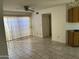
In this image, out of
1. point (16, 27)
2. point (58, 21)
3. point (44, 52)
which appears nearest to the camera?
point (44, 52)

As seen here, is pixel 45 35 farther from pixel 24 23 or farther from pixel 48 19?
pixel 24 23

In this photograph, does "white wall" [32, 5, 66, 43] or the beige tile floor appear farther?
"white wall" [32, 5, 66, 43]

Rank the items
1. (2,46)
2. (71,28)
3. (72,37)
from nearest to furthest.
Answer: (2,46) → (72,37) → (71,28)

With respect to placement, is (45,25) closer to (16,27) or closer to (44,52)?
(16,27)

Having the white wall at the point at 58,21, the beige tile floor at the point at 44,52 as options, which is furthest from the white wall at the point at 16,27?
the beige tile floor at the point at 44,52

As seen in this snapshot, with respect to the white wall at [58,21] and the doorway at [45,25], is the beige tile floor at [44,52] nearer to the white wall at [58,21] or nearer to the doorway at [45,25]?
the white wall at [58,21]

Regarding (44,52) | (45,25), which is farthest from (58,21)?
(44,52)

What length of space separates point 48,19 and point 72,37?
149 inches

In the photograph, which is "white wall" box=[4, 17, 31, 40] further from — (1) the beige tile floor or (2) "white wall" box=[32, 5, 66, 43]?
(1) the beige tile floor

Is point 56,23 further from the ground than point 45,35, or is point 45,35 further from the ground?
point 56,23

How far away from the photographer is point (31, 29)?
33.5 feet

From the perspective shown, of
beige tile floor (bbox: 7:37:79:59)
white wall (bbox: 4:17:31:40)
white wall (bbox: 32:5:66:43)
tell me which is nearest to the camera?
beige tile floor (bbox: 7:37:79:59)

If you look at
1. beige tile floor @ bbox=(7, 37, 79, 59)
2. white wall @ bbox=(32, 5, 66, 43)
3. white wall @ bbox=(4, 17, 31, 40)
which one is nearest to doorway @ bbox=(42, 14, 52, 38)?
white wall @ bbox=(32, 5, 66, 43)

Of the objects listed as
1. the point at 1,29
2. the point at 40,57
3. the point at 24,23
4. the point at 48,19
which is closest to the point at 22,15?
the point at 24,23
